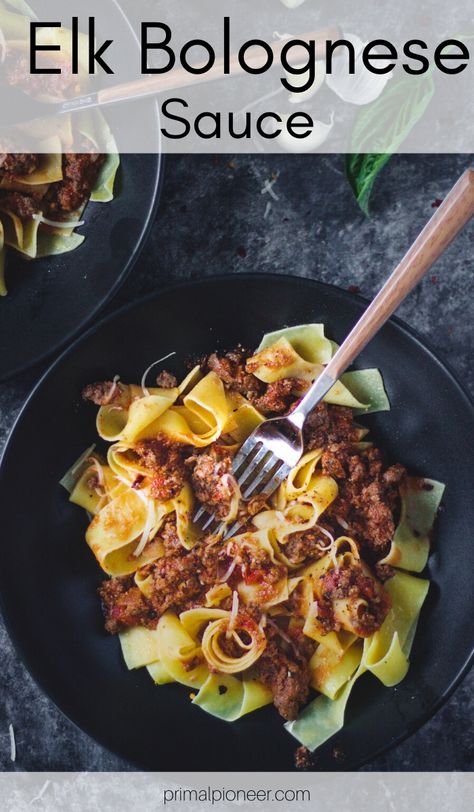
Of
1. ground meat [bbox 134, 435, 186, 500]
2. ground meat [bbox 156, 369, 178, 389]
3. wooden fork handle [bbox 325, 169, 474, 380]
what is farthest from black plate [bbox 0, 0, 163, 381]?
wooden fork handle [bbox 325, 169, 474, 380]

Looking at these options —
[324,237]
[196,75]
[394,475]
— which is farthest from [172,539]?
[196,75]

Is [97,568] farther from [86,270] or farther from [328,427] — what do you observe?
[86,270]

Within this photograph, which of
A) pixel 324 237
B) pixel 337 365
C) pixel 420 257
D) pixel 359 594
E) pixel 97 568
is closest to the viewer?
pixel 420 257

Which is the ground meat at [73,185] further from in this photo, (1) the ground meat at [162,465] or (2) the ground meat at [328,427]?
(2) the ground meat at [328,427]

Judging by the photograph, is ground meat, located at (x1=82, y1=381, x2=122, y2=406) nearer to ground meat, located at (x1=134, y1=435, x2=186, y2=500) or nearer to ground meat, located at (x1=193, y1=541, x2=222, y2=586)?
ground meat, located at (x1=134, y1=435, x2=186, y2=500)

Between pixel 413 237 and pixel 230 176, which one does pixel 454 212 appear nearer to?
pixel 413 237

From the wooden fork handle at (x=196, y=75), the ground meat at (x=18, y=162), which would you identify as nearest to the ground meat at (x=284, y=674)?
the ground meat at (x=18, y=162)

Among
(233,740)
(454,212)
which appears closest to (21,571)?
(233,740)
